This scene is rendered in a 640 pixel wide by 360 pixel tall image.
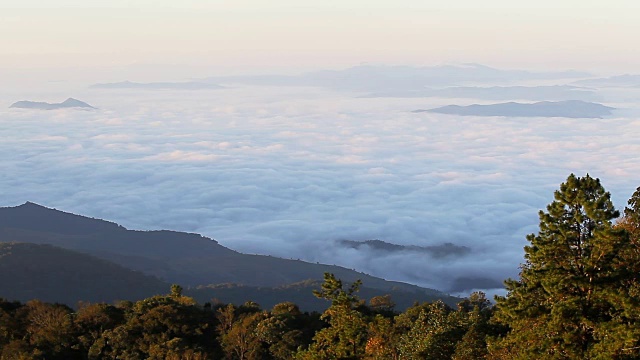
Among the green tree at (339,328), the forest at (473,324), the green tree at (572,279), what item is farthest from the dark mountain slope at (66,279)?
the green tree at (572,279)

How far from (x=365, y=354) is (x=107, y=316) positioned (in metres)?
29.8

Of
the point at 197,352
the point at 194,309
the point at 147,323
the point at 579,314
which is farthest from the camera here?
the point at 194,309

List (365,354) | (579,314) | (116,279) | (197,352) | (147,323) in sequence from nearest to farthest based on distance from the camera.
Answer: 1. (579,314)
2. (365,354)
3. (197,352)
4. (147,323)
5. (116,279)

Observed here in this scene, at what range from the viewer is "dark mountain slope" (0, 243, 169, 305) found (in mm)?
176125

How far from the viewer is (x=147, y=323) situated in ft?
186

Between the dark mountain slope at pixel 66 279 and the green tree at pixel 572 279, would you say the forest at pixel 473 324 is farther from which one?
the dark mountain slope at pixel 66 279

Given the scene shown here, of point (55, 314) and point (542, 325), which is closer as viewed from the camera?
point (542, 325)

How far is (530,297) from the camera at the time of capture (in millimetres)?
22766

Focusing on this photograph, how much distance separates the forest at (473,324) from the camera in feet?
70.2

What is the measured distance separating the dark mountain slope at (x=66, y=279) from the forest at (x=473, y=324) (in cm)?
11900

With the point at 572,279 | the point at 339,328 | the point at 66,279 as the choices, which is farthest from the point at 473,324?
the point at 66,279

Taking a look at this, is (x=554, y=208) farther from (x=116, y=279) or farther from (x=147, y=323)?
(x=116, y=279)

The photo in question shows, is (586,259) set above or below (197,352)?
above

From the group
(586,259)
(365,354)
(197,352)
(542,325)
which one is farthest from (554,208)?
(197,352)
